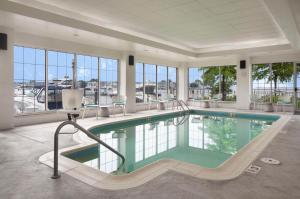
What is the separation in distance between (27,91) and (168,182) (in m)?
5.70

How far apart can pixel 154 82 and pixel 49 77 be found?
555cm

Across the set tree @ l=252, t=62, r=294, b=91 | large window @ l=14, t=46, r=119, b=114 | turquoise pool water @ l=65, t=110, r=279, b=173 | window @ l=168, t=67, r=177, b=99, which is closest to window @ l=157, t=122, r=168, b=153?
turquoise pool water @ l=65, t=110, r=279, b=173

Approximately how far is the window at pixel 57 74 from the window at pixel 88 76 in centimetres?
40

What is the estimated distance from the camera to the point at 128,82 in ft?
28.8

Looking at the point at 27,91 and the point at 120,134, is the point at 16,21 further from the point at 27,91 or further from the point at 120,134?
the point at 120,134

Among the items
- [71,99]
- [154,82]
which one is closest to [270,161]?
[71,99]

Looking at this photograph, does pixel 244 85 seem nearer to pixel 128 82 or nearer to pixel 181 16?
pixel 128 82

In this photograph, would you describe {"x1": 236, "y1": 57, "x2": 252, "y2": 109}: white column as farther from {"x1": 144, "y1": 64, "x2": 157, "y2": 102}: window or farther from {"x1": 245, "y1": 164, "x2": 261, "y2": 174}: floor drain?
{"x1": 245, "y1": 164, "x2": 261, "y2": 174}: floor drain

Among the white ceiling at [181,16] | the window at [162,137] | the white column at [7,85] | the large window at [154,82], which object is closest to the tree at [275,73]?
the white ceiling at [181,16]

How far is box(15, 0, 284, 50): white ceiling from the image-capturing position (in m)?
4.64

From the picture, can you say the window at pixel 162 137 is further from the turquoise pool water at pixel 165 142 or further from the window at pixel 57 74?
the window at pixel 57 74

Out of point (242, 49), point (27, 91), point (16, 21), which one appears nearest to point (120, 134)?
point (27, 91)

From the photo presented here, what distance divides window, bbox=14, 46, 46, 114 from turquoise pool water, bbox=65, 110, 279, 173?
2293 millimetres

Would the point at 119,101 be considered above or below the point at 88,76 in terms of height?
below
